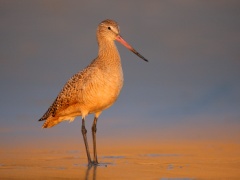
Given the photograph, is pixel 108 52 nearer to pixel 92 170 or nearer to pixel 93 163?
pixel 93 163

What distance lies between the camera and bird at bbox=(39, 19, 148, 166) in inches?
607

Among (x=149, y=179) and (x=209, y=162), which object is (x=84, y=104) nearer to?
(x=209, y=162)

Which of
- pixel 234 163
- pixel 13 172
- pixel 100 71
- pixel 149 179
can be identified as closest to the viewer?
pixel 149 179

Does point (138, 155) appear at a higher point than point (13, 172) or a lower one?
higher

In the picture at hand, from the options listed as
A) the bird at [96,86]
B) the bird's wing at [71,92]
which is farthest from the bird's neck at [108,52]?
the bird's wing at [71,92]

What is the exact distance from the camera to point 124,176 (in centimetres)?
1208

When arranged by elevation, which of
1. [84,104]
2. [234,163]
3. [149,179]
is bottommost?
[149,179]

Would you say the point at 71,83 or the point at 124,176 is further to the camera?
the point at 71,83

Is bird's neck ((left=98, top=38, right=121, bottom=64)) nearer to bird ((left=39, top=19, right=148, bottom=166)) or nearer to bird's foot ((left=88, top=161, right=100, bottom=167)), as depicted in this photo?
bird ((left=39, top=19, right=148, bottom=166))

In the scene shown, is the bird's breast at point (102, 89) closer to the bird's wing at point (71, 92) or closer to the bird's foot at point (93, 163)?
the bird's wing at point (71, 92)

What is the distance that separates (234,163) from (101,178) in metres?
3.63

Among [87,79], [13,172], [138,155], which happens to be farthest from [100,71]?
[13,172]

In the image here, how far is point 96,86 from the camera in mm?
15414

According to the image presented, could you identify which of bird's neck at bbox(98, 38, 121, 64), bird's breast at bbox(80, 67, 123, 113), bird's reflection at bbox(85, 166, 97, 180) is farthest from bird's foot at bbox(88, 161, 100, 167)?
bird's neck at bbox(98, 38, 121, 64)
